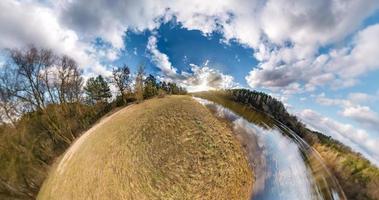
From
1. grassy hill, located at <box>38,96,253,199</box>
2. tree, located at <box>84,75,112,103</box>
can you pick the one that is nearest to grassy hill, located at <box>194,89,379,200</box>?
grassy hill, located at <box>38,96,253,199</box>

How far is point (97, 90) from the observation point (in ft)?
70.7

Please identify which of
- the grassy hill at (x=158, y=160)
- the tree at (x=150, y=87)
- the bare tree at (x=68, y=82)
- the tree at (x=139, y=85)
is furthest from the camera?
the bare tree at (x=68, y=82)

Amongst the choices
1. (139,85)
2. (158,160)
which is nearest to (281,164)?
(158,160)

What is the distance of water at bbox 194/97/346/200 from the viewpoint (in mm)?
3966

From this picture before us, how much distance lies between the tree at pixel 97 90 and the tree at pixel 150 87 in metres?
→ 8.01

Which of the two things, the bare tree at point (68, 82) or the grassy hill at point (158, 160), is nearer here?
the grassy hill at point (158, 160)

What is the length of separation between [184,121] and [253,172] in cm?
382

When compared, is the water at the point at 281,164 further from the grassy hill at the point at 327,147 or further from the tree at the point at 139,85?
the tree at the point at 139,85

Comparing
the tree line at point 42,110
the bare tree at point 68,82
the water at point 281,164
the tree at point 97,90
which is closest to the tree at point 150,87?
the tree line at point 42,110

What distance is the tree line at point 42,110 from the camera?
11797mm

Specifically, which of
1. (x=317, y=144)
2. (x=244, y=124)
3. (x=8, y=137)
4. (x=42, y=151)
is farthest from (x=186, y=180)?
(x=8, y=137)

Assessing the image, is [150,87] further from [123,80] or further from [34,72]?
[34,72]

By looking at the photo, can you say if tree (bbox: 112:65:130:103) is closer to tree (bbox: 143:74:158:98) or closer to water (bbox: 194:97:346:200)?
tree (bbox: 143:74:158:98)

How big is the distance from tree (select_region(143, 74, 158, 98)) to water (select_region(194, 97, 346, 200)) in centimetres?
596
